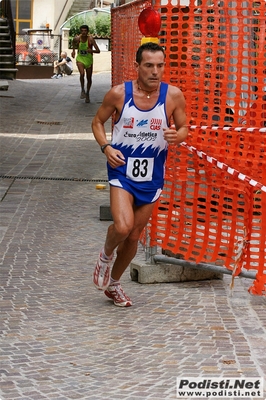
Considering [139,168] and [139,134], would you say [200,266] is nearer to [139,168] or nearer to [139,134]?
[139,168]

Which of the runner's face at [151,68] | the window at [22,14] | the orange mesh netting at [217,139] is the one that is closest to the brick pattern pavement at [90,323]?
the orange mesh netting at [217,139]

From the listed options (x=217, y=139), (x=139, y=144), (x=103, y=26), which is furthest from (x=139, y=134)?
(x=103, y=26)

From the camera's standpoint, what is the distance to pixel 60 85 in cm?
3120

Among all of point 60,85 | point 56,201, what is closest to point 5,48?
point 60,85

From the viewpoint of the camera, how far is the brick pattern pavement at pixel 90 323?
5508 mm

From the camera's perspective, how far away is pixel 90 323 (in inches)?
264

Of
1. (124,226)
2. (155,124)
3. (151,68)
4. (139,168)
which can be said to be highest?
(151,68)

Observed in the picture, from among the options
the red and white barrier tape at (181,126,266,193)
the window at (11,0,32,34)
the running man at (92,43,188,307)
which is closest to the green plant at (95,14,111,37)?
the window at (11,0,32,34)

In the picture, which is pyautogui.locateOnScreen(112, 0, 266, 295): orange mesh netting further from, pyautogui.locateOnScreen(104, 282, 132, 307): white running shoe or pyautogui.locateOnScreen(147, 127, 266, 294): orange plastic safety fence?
pyautogui.locateOnScreen(104, 282, 132, 307): white running shoe

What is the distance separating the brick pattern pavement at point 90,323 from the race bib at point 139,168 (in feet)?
3.15

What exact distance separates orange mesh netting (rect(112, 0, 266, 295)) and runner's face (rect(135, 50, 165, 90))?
104 centimetres

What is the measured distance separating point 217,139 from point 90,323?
6.34ft

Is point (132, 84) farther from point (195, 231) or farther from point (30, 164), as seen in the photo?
point (30, 164)

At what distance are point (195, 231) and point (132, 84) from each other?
1.55 meters
